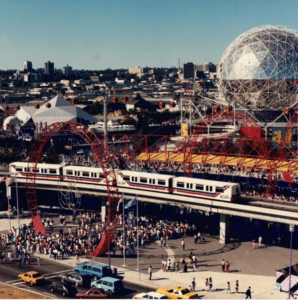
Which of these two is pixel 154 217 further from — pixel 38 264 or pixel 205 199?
pixel 38 264

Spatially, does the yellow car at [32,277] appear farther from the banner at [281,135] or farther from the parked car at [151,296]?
the banner at [281,135]

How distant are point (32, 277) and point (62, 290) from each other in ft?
12.2

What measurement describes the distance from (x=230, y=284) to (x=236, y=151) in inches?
1946

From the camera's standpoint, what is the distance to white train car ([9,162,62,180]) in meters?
64.9

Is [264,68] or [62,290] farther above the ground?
[264,68]

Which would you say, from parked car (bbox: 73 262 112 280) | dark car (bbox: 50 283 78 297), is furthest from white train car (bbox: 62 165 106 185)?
dark car (bbox: 50 283 78 297)

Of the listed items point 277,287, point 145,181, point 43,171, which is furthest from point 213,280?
point 43,171

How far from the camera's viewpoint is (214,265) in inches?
1788

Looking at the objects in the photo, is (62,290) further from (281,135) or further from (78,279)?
(281,135)

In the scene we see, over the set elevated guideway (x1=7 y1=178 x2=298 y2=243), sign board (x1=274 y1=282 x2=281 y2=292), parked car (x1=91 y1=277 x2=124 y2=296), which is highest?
elevated guideway (x1=7 y1=178 x2=298 y2=243)

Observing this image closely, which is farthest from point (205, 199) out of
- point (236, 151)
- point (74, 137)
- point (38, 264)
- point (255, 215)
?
point (74, 137)

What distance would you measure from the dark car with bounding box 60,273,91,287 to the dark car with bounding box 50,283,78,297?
1091 mm

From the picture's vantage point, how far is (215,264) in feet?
150

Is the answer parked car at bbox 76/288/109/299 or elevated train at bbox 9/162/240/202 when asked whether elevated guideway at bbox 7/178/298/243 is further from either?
parked car at bbox 76/288/109/299
